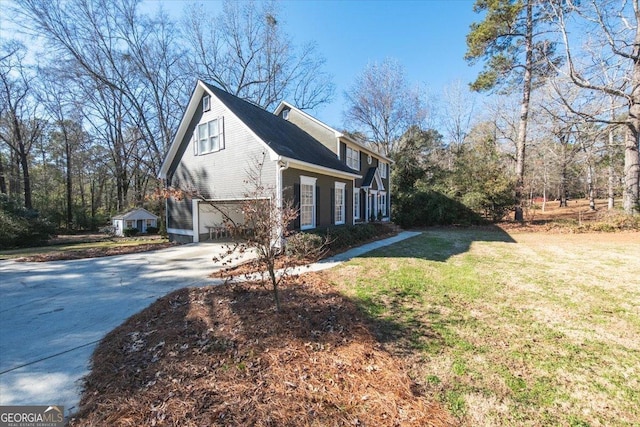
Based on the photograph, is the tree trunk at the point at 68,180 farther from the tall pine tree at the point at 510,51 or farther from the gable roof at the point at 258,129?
the tall pine tree at the point at 510,51

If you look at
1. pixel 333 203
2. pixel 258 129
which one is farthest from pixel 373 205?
pixel 258 129

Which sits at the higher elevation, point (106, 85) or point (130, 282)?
point (106, 85)

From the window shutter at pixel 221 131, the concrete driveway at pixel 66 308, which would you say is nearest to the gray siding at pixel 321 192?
the window shutter at pixel 221 131

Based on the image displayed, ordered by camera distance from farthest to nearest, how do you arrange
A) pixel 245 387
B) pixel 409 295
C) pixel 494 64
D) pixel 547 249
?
pixel 494 64 → pixel 547 249 → pixel 409 295 → pixel 245 387

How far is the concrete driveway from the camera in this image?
9.68 feet

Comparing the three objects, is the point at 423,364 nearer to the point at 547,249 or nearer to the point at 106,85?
the point at 547,249

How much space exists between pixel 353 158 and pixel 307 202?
26.3 feet

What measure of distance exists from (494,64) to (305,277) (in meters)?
18.6

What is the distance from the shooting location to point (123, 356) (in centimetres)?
336

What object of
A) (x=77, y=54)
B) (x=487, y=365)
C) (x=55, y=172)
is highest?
(x=77, y=54)

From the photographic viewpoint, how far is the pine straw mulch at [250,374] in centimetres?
240

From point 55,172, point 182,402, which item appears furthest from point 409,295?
point 55,172

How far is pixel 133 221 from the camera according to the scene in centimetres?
2292

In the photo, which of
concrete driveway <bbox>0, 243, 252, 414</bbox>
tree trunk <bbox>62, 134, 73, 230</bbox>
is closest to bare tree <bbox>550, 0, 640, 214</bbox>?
concrete driveway <bbox>0, 243, 252, 414</bbox>
